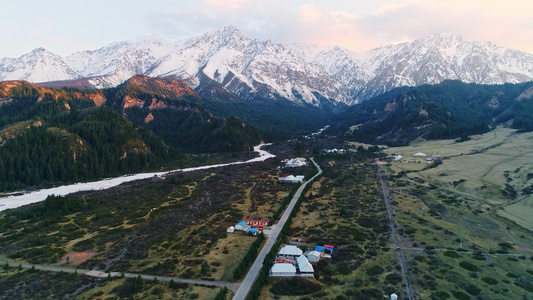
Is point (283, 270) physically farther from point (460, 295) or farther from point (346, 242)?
point (460, 295)

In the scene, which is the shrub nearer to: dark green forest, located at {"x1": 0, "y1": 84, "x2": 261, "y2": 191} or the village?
the village

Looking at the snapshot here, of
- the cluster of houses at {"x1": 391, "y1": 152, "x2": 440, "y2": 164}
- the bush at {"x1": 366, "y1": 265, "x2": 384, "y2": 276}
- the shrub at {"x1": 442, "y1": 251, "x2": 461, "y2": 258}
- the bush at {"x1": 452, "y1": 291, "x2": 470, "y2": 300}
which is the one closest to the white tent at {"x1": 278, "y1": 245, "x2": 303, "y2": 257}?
the bush at {"x1": 366, "y1": 265, "x2": 384, "y2": 276}

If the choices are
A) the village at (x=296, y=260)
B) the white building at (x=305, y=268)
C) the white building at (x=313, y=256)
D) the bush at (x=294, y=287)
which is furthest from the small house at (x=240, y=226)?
the bush at (x=294, y=287)

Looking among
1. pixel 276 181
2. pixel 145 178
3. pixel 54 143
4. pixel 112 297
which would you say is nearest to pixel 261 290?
pixel 112 297

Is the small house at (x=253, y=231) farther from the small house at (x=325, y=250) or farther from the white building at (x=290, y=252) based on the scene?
the small house at (x=325, y=250)

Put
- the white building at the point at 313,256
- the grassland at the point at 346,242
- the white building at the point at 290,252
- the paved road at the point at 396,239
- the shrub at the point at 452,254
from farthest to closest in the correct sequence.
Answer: the shrub at the point at 452,254 → the white building at the point at 290,252 → the white building at the point at 313,256 → the grassland at the point at 346,242 → the paved road at the point at 396,239

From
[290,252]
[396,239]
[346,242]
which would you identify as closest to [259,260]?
[290,252]

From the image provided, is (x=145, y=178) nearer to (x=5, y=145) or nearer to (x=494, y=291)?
(x=5, y=145)
